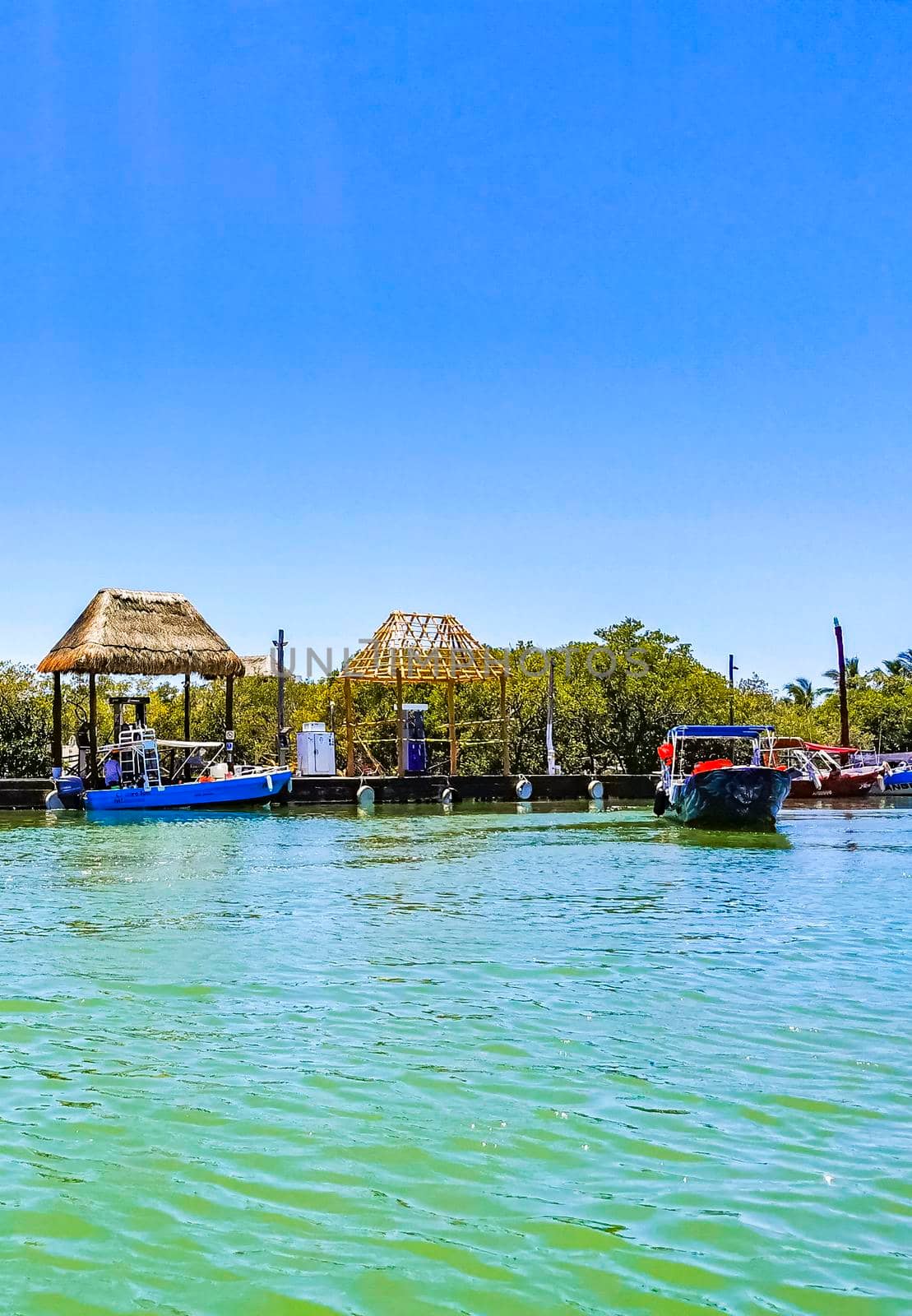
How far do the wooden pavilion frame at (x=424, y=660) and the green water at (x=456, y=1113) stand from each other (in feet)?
91.3

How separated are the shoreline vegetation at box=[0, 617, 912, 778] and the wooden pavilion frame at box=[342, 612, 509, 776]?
4.92 m

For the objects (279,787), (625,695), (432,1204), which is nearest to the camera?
(432,1204)

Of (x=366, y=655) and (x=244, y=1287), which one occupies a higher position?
(x=366, y=655)

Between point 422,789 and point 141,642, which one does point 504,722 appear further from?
point 141,642

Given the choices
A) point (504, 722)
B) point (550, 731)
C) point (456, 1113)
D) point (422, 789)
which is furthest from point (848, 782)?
point (456, 1113)

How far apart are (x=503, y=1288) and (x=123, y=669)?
35725 millimetres

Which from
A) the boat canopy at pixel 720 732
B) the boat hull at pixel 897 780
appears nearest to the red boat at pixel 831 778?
the boat hull at pixel 897 780

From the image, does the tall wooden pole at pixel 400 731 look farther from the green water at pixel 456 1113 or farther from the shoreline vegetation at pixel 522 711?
the green water at pixel 456 1113

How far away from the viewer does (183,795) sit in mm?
35812

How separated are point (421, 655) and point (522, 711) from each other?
38.2ft

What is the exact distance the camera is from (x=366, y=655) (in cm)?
4234

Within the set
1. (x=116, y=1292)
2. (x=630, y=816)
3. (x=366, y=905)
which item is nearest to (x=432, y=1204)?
(x=116, y=1292)

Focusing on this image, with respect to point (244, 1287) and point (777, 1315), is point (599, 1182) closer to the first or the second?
point (777, 1315)

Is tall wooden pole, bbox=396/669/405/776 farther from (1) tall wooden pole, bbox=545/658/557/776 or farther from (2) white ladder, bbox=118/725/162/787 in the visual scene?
(2) white ladder, bbox=118/725/162/787
